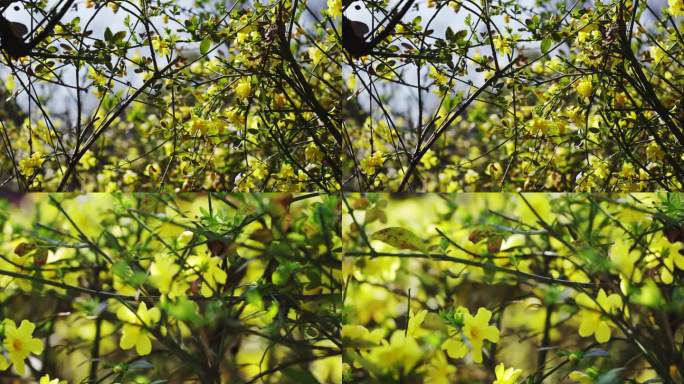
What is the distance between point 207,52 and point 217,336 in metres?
0.69

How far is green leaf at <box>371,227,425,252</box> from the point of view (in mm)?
1712

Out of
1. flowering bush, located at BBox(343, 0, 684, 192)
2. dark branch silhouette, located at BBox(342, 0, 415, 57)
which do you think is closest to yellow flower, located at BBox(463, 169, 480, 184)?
flowering bush, located at BBox(343, 0, 684, 192)

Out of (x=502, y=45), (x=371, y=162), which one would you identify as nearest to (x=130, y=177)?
(x=371, y=162)

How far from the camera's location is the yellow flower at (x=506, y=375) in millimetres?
1670

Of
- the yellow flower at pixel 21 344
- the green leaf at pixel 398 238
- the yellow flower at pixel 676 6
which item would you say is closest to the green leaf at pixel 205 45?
the green leaf at pixel 398 238

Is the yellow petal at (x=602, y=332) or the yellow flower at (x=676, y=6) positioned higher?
the yellow flower at (x=676, y=6)

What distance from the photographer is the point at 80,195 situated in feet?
5.72

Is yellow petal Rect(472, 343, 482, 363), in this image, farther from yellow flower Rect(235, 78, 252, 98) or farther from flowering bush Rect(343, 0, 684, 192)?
yellow flower Rect(235, 78, 252, 98)

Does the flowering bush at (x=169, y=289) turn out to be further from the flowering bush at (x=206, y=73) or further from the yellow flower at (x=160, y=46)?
the yellow flower at (x=160, y=46)

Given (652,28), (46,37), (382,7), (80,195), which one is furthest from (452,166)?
(46,37)

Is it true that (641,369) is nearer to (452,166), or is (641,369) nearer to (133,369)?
(452,166)

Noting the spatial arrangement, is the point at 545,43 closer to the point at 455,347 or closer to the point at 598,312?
the point at 598,312

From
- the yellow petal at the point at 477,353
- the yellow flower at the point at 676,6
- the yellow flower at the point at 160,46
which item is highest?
the yellow flower at the point at 160,46

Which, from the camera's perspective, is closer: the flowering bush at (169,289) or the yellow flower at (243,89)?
the flowering bush at (169,289)
